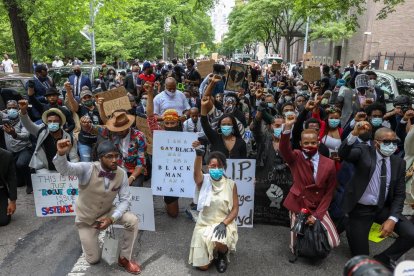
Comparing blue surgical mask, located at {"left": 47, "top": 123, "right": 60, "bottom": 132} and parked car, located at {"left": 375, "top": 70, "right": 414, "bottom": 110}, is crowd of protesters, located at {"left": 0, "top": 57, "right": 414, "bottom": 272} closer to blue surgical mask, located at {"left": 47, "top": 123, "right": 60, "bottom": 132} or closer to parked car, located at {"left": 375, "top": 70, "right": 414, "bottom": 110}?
blue surgical mask, located at {"left": 47, "top": 123, "right": 60, "bottom": 132}

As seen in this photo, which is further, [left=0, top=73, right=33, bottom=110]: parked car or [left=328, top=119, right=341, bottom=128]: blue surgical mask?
[left=0, top=73, right=33, bottom=110]: parked car

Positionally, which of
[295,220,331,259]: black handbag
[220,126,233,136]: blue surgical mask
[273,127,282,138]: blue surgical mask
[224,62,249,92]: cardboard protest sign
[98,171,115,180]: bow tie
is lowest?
[295,220,331,259]: black handbag

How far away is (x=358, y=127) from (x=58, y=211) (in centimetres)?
399

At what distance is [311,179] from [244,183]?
0.97 m

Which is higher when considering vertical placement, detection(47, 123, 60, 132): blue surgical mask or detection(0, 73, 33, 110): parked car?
detection(0, 73, 33, 110): parked car

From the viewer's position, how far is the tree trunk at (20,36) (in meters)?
11.6

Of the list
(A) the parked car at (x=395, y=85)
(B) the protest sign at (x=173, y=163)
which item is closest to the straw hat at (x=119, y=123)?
(B) the protest sign at (x=173, y=163)

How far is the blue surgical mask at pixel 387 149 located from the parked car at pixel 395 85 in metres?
4.90

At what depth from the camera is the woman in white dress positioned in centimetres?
396

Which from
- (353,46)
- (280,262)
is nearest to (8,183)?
(280,262)

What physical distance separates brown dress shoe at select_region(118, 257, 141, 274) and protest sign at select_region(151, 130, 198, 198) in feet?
4.24

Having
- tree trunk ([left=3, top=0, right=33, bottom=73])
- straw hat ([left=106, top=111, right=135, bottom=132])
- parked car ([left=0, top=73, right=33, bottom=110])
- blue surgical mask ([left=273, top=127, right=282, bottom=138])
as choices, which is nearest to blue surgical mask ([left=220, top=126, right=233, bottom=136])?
blue surgical mask ([left=273, top=127, right=282, bottom=138])

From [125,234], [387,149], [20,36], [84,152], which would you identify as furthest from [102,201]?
[20,36]

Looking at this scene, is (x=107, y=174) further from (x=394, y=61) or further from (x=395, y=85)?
(x=394, y=61)
